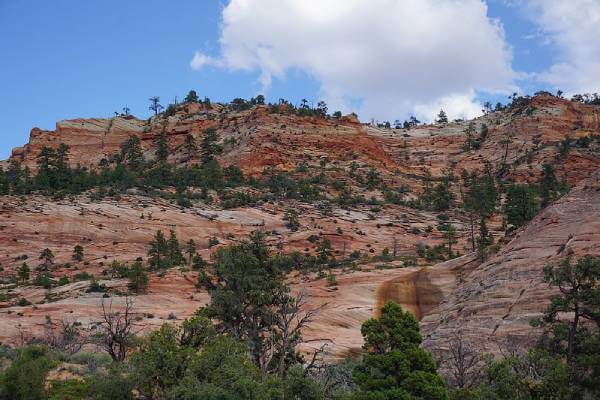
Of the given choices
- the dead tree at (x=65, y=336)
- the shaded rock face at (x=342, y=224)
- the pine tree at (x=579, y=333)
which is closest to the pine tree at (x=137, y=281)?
the shaded rock face at (x=342, y=224)

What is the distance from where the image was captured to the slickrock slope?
30.0 m

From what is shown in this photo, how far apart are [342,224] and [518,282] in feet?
124

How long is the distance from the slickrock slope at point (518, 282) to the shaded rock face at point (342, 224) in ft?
0.37

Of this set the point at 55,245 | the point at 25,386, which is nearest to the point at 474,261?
the point at 25,386

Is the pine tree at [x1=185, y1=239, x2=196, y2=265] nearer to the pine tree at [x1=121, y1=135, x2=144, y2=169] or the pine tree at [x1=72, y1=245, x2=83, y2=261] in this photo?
the pine tree at [x1=72, y1=245, x2=83, y2=261]

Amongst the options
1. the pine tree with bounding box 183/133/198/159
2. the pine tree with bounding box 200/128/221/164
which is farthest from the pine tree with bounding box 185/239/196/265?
the pine tree with bounding box 183/133/198/159

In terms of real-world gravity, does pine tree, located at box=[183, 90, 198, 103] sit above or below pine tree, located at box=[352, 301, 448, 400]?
above

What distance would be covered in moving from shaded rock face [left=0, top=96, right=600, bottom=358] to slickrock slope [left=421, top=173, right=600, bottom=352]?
4.4 inches

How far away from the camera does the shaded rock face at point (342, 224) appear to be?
35.4m

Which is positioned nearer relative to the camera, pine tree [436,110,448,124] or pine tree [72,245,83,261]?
pine tree [72,245,83,261]

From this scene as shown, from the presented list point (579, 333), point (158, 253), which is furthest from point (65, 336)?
point (579, 333)

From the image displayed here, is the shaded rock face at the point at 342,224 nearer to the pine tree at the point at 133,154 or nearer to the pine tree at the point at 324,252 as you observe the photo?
the pine tree at the point at 324,252

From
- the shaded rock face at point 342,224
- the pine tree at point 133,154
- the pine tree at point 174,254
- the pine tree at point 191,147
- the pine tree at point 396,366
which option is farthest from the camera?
the pine tree at point 191,147

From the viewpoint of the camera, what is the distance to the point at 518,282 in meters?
33.6
